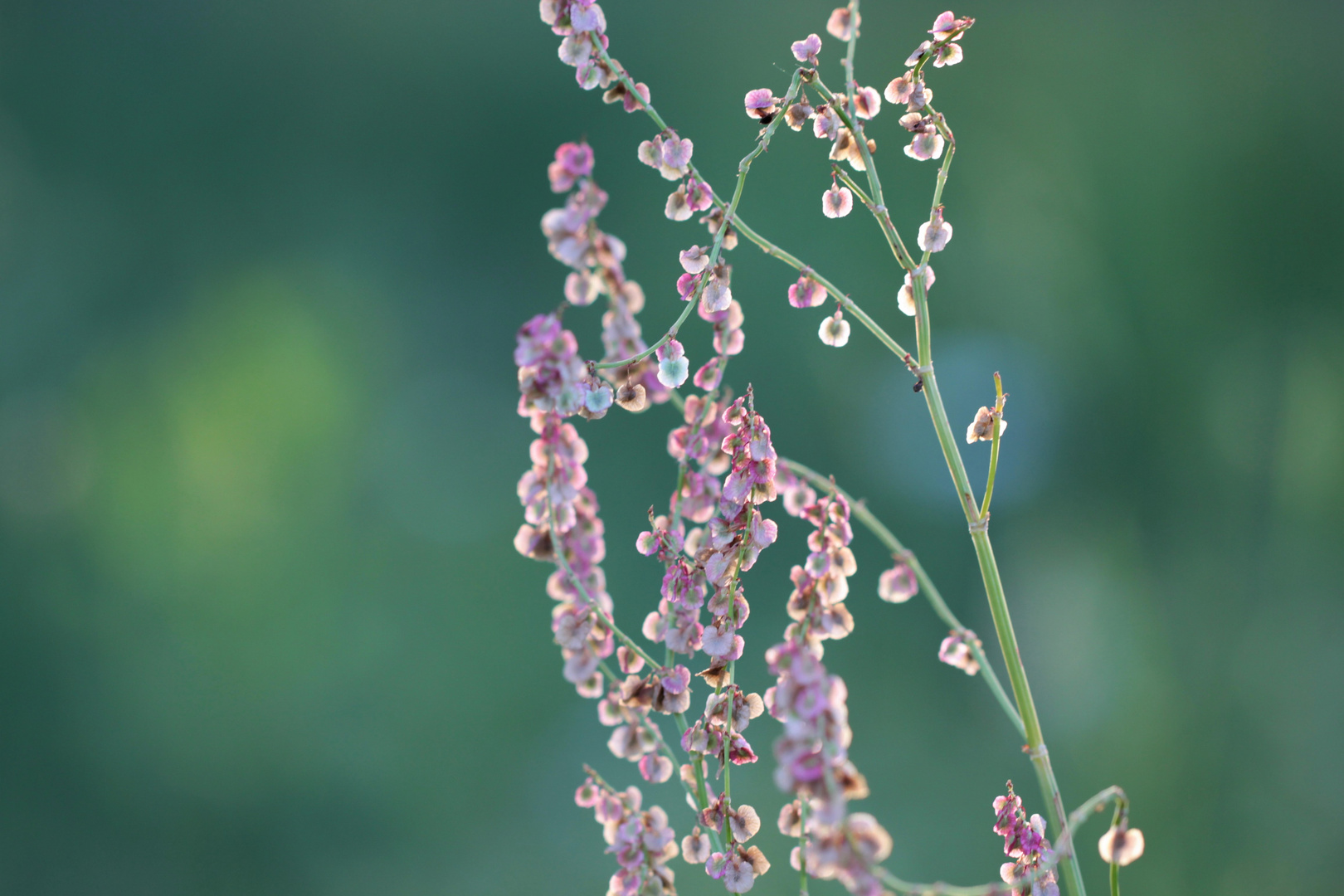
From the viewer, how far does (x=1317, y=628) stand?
1229mm

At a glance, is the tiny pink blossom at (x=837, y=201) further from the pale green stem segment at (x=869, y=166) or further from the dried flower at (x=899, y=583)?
the dried flower at (x=899, y=583)

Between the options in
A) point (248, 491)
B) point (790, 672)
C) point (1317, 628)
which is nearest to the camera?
point (790, 672)

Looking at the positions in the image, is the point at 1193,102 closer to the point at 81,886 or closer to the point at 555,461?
the point at 555,461

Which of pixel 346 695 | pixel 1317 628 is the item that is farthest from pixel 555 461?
pixel 1317 628

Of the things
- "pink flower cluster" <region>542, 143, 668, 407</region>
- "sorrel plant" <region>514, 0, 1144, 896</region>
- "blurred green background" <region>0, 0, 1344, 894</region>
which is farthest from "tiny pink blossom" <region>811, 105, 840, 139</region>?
"blurred green background" <region>0, 0, 1344, 894</region>

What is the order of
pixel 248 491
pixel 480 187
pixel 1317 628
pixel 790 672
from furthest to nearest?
pixel 480 187
pixel 248 491
pixel 1317 628
pixel 790 672

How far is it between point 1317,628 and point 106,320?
1.88 meters

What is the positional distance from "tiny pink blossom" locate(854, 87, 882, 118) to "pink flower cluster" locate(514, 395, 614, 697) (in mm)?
158

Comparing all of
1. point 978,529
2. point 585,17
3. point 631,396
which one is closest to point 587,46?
point 585,17

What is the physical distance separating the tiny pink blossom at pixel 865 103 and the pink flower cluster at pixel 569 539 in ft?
0.52

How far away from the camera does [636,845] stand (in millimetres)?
298

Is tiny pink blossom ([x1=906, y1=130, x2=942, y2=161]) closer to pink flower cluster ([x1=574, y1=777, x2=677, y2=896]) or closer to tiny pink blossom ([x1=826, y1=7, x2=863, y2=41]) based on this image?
tiny pink blossom ([x1=826, y1=7, x2=863, y2=41])

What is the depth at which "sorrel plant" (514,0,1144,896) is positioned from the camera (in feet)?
0.87

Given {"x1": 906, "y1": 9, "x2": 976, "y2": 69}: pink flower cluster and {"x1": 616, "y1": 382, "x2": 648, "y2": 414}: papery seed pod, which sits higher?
{"x1": 906, "y1": 9, "x2": 976, "y2": 69}: pink flower cluster
